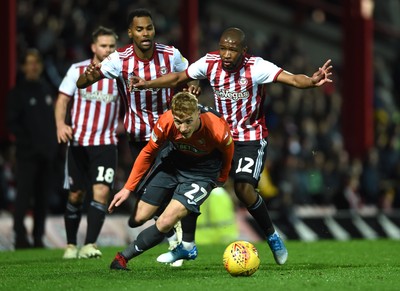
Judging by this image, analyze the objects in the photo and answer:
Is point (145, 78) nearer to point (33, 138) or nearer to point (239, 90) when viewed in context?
point (239, 90)


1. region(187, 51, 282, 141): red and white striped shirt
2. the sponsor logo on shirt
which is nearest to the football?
the sponsor logo on shirt

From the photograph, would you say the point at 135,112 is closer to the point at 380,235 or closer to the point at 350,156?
the point at 380,235

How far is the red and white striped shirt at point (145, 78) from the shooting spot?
9180 mm

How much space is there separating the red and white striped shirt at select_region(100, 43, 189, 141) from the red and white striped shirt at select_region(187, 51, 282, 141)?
491 millimetres

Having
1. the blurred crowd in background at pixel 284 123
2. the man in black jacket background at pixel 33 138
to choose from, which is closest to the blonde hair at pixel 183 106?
the man in black jacket background at pixel 33 138

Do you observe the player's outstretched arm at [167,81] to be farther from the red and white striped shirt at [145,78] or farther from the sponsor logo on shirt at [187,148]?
the sponsor logo on shirt at [187,148]

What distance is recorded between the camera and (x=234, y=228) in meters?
14.1

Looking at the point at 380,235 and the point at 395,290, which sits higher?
the point at 395,290

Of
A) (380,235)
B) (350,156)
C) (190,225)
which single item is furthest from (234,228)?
(350,156)

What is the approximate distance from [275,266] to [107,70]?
223 cm

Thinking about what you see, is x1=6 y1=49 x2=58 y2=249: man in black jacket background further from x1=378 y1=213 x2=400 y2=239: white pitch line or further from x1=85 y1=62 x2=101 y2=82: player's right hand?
x1=378 y1=213 x2=400 y2=239: white pitch line

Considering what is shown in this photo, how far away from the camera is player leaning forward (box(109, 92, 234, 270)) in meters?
7.96

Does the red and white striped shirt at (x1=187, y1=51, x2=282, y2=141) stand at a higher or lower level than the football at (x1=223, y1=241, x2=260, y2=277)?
higher

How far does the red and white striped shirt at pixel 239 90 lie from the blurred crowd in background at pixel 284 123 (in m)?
5.76
